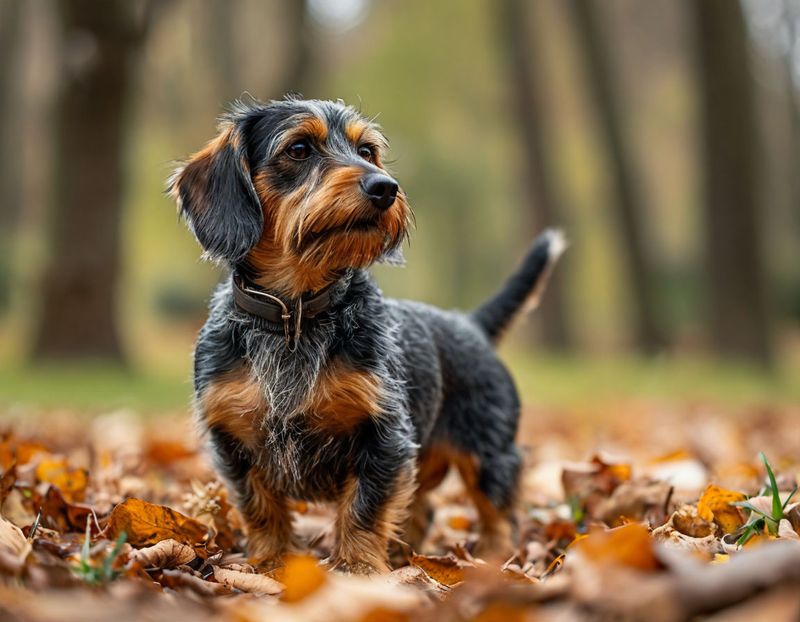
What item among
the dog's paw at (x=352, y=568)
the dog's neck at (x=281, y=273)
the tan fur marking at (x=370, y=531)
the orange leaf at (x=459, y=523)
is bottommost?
the orange leaf at (x=459, y=523)

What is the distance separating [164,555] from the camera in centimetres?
292

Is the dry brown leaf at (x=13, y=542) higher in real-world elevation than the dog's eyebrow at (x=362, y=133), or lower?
lower

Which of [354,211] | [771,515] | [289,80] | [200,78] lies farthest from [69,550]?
[200,78]

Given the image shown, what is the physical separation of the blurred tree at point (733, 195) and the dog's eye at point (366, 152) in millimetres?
11387

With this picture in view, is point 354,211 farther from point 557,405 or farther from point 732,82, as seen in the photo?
point 732,82

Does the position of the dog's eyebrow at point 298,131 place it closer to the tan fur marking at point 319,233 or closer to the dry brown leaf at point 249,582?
the tan fur marking at point 319,233

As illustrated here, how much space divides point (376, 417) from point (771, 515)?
1.40 m

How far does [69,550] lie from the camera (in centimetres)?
288

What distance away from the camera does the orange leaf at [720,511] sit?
3338mm

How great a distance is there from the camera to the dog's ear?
3.73 meters

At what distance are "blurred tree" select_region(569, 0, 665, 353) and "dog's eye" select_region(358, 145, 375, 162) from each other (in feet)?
52.9

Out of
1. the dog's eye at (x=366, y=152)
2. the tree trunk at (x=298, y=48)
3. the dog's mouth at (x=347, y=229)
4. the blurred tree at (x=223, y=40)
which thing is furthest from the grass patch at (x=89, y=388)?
the blurred tree at (x=223, y=40)

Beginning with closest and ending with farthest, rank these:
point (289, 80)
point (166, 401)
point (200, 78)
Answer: point (166, 401) → point (289, 80) → point (200, 78)

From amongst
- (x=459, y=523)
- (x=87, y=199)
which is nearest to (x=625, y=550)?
(x=459, y=523)
